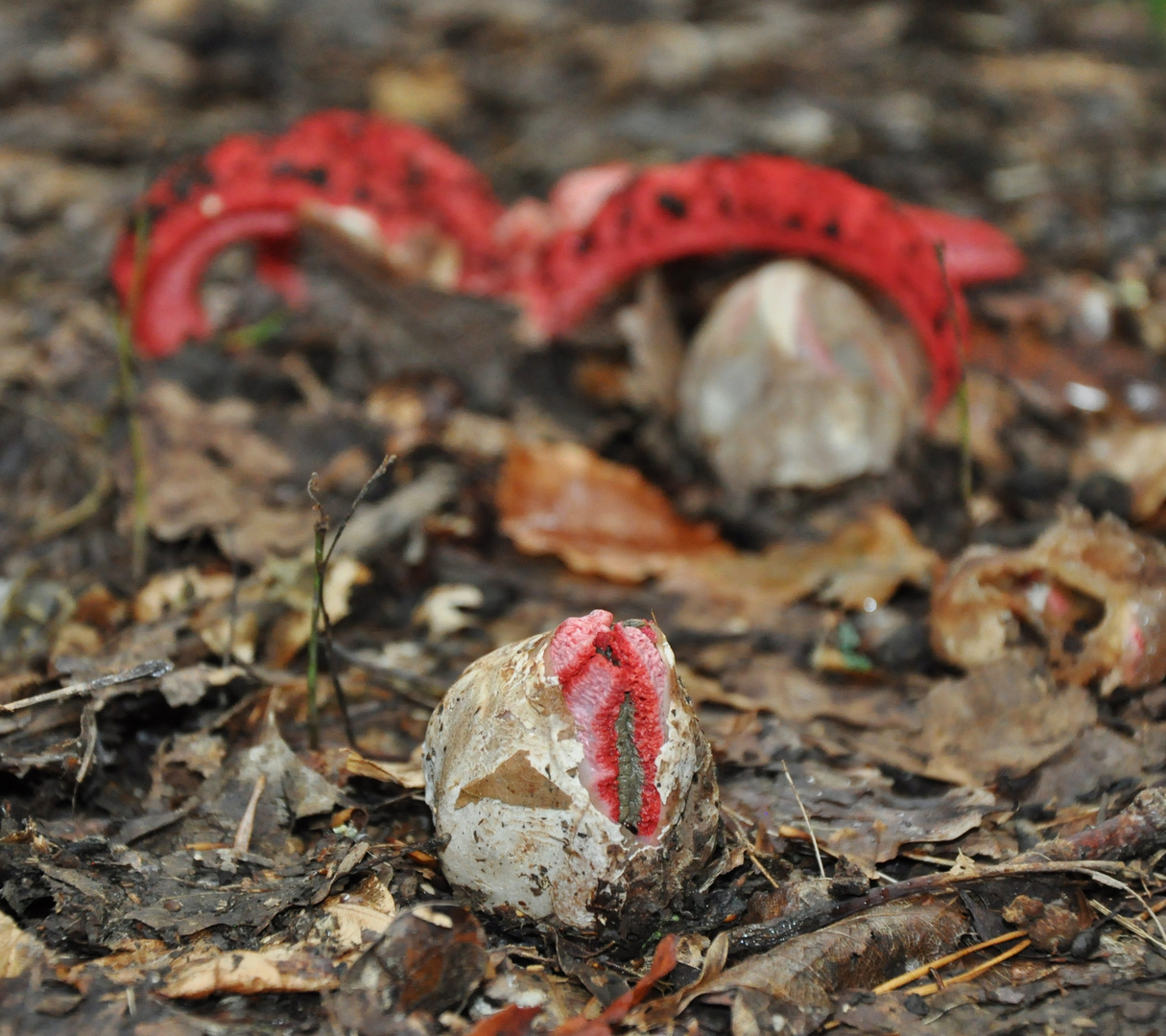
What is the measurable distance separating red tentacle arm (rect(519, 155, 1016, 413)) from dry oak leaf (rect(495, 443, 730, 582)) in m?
0.61

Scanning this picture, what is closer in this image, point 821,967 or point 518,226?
point 821,967

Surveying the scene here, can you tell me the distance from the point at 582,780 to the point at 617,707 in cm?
12

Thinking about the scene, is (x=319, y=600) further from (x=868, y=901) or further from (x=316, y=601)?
(x=868, y=901)

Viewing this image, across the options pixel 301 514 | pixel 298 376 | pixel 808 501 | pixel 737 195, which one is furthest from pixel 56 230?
pixel 808 501

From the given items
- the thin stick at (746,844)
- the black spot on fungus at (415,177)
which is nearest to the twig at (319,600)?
the thin stick at (746,844)

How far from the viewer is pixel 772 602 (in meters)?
2.78

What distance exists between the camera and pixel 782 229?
3002 millimetres

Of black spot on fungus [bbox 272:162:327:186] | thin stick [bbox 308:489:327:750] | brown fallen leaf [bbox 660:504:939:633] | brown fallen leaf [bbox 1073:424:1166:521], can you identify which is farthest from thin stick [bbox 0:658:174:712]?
brown fallen leaf [bbox 1073:424:1166:521]

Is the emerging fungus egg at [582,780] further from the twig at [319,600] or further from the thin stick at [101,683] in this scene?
the thin stick at [101,683]

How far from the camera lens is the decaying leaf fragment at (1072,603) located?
219 centimetres

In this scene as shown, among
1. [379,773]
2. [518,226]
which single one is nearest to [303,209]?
[518,226]

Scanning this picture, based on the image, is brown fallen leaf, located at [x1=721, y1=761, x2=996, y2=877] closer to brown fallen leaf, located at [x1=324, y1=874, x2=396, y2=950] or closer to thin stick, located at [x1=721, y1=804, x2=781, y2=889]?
thin stick, located at [x1=721, y1=804, x2=781, y2=889]

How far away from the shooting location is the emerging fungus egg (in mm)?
1602

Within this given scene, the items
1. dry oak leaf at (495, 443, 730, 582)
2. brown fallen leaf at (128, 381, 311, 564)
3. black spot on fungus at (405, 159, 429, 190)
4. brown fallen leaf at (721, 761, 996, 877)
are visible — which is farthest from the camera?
black spot on fungus at (405, 159, 429, 190)
